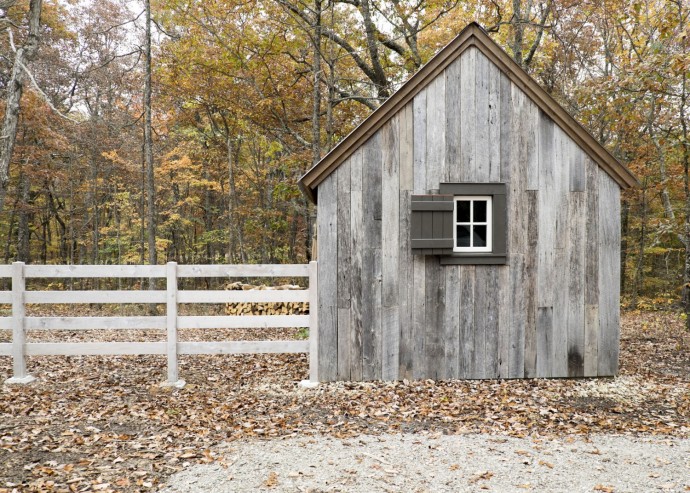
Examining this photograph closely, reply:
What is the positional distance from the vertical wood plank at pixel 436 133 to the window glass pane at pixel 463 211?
0.46 meters

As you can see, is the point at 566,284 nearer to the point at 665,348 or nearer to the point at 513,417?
the point at 513,417

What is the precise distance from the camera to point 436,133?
675cm

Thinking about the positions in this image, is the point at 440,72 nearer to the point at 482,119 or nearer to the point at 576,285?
the point at 482,119

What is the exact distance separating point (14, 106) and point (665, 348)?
14.4 m

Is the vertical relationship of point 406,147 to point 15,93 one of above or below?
below

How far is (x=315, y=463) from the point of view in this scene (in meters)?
4.15

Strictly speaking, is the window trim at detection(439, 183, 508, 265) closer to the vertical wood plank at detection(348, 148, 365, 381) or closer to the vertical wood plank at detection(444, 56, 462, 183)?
the vertical wood plank at detection(444, 56, 462, 183)

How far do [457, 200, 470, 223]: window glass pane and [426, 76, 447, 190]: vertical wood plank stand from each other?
1.52 feet

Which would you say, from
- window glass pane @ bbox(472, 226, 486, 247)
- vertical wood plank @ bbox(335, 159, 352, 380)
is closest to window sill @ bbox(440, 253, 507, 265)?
window glass pane @ bbox(472, 226, 486, 247)

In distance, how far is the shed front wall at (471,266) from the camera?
21.9ft

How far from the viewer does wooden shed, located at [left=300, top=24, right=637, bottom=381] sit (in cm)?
666

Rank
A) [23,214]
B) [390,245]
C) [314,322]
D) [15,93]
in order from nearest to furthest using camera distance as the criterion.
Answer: [314,322], [390,245], [15,93], [23,214]

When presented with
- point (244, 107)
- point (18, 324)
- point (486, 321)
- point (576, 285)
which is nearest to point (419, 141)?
point (486, 321)

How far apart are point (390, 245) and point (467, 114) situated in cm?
215
